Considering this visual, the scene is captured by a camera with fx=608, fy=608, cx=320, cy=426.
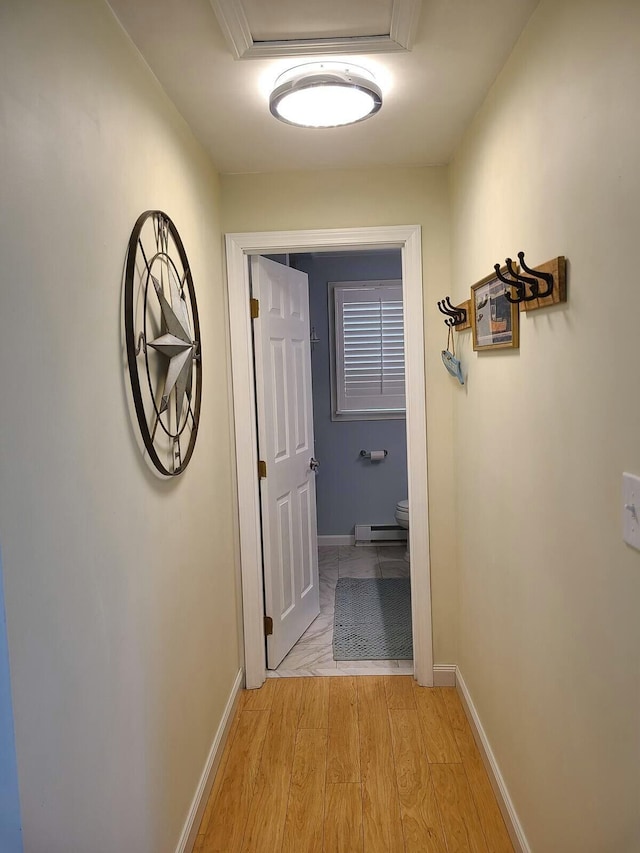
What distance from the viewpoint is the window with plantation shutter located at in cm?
498

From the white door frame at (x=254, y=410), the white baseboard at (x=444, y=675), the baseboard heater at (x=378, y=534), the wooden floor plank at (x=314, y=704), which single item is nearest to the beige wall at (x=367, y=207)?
the white door frame at (x=254, y=410)

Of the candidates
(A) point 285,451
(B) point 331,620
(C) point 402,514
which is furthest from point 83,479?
(C) point 402,514

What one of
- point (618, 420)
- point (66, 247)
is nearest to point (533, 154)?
point (618, 420)

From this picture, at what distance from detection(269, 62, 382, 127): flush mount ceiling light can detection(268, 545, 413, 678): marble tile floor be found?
8.06 feet

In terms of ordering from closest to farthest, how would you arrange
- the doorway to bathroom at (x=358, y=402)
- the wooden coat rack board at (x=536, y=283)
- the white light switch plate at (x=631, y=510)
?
the white light switch plate at (x=631, y=510), the wooden coat rack board at (x=536, y=283), the doorway to bathroom at (x=358, y=402)

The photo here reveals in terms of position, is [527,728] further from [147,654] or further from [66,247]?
[66,247]

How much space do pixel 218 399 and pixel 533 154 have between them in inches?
60.8

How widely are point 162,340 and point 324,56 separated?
0.92 meters

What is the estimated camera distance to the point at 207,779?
2.15 meters

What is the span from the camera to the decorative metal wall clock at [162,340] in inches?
61.2

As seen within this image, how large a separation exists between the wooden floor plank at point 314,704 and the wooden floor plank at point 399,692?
0.94ft

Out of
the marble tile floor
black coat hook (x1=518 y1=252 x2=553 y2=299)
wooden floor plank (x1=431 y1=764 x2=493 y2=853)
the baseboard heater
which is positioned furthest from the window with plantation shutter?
black coat hook (x1=518 y1=252 x2=553 y2=299)

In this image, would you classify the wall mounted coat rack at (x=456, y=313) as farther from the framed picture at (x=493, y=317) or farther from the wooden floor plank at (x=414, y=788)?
the wooden floor plank at (x=414, y=788)

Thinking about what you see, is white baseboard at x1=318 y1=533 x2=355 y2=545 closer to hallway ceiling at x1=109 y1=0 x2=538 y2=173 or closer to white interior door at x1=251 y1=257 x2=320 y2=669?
white interior door at x1=251 y1=257 x2=320 y2=669
